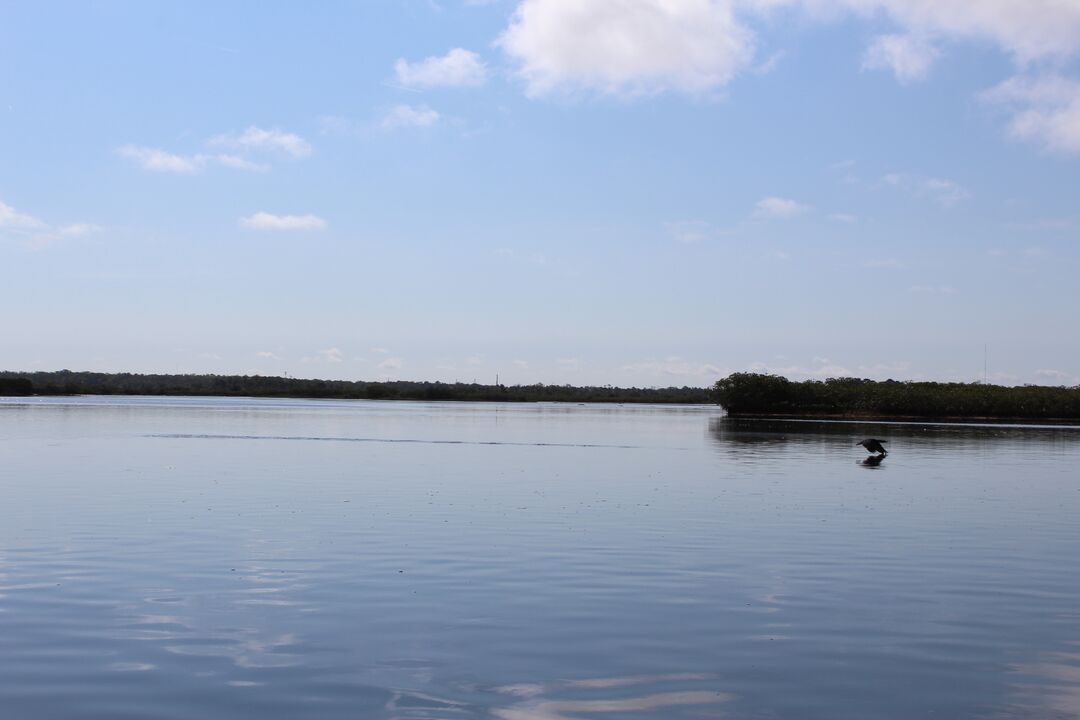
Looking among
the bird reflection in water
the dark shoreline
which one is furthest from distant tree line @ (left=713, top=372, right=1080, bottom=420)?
the bird reflection in water

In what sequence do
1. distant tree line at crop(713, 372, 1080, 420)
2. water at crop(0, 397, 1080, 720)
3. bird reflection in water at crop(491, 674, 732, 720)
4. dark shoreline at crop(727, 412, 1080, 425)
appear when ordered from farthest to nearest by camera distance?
distant tree line at crop(713, 372, 1080, 420)
dark shoreline at crop(727, 412, 1080, 425)
water at crop(0, 397, 1080, 720)
bird reflection in water at crop(491, 674, 732, 720)

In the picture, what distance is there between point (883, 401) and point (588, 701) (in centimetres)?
14627

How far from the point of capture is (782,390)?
152250mm

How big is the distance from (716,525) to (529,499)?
293 inches

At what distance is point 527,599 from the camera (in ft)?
58.5

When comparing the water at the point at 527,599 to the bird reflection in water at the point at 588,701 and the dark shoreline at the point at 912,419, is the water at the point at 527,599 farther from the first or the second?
the dark shoreline at the point at 912,419

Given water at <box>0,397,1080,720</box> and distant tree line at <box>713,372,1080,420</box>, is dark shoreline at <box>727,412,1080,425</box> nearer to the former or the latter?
distant tree line at <box>713,372,1080,420</box>

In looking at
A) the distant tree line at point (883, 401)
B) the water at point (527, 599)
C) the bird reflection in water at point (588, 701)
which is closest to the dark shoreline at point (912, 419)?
the distant tree line at point (883, 401)

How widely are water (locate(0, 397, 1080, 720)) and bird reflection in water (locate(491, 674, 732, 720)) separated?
4 centimetres

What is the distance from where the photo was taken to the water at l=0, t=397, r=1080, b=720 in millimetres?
12336

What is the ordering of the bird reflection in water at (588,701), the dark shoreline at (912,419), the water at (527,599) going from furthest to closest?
the dark shoreline at (912,419) < the water at (527,599) < the bird reflection in water at (588,701)

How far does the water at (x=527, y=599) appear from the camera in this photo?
12336 mm

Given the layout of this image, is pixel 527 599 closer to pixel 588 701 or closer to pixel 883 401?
pixel 588 701

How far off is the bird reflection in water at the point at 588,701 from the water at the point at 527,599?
40 mm
